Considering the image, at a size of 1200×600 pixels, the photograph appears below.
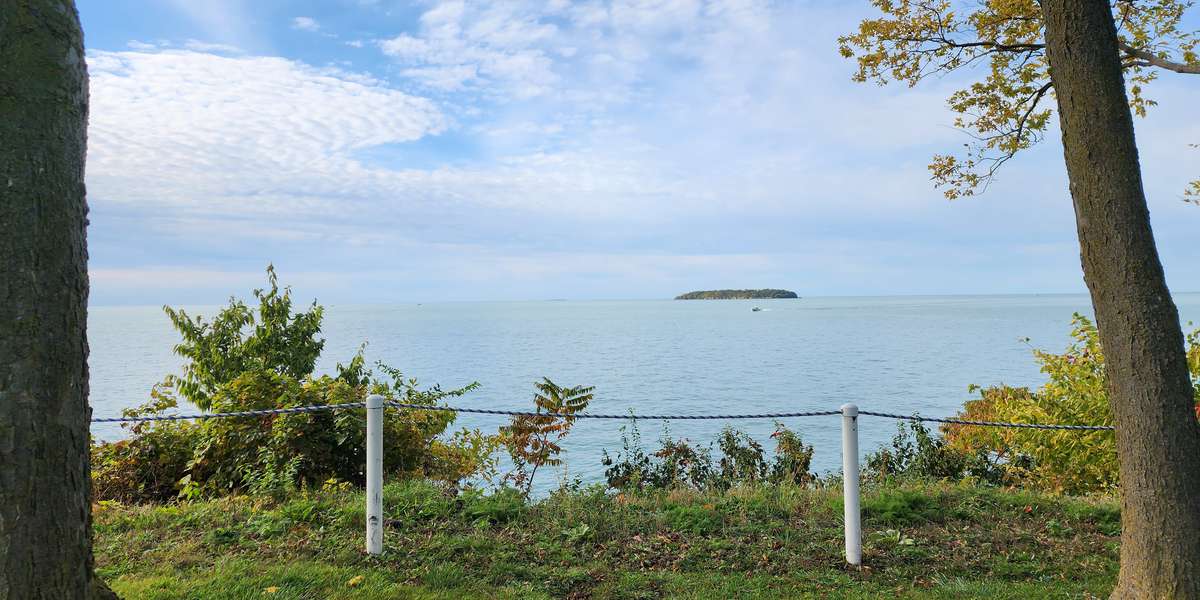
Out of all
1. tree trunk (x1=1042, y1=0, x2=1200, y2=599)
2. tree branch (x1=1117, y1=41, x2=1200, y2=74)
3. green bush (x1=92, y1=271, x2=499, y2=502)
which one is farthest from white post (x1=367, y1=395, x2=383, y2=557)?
tree branch (x1=1117, y1=41, x2=1200, y2=74)

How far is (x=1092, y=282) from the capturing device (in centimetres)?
452

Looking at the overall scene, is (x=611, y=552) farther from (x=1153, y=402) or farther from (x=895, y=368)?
(x=895, y=368)

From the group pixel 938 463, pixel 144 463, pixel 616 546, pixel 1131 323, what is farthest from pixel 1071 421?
pixel 144 463

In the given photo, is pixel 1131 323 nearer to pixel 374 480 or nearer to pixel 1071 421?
pixel 374 480

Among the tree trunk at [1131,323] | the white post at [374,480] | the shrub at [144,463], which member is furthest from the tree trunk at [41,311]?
the tree trunk at [1131,323]

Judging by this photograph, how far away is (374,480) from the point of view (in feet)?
18.4

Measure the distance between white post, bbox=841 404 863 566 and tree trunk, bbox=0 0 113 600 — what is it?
15.8 ft

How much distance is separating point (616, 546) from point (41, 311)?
4177mm

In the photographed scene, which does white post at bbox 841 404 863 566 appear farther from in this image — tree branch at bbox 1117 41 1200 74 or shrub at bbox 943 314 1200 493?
shrub at bbox 943 314 1200 493

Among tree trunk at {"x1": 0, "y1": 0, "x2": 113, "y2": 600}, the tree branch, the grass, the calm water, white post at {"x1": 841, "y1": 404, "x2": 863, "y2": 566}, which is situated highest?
the tree branch

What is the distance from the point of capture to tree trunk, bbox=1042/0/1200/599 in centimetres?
429

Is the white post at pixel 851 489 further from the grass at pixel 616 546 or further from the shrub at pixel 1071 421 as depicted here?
the shrub at pixel 1071 421

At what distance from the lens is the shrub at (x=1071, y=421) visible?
28.7 ft

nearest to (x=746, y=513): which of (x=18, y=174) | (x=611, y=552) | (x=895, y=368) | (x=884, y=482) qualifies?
(x=611, y=552)
